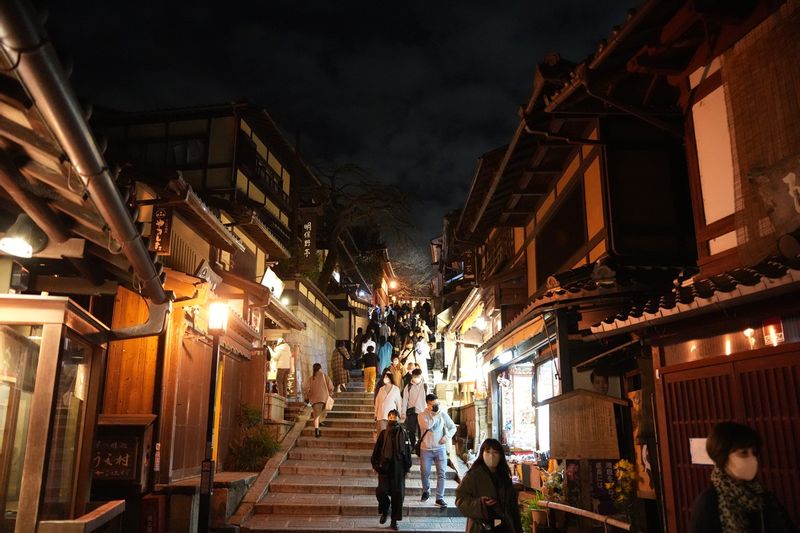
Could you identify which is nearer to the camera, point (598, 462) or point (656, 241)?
point (598, 462)

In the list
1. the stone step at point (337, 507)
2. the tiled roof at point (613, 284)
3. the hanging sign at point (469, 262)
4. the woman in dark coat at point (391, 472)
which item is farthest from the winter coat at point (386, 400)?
the hanging sign at point (469, 262)

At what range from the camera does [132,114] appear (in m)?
23.3

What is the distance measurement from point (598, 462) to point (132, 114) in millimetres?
21173

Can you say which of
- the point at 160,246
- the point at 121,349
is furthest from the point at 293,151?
the point at 121,349

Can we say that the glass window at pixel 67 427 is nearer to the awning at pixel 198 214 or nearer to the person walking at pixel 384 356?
the awning at pixel 198 214

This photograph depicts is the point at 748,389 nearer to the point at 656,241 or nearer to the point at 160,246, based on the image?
the point at 656,241

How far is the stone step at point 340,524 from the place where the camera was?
12398mm

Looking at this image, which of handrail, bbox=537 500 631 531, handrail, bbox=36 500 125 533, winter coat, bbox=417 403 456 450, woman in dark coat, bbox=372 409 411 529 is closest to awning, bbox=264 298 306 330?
winter coat, bbox=417 403 456 450

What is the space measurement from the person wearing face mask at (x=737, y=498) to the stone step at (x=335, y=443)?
1551 cm

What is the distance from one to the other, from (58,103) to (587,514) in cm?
903

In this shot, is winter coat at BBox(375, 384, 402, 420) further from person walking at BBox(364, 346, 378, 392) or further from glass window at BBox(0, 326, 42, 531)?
glass window at BBox(0, 326, 42, 531)

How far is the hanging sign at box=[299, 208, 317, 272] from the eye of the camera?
30250 millimetres

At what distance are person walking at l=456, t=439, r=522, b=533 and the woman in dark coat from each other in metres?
5.82

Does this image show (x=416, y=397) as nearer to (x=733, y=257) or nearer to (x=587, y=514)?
(x=587, y=514)
